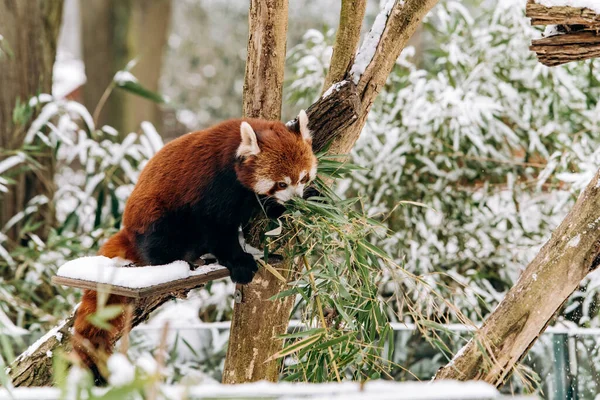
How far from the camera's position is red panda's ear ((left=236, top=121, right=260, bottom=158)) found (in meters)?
1.91

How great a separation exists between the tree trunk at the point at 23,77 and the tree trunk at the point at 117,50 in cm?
199

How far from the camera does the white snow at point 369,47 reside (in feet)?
7.31

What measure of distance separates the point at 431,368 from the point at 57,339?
1921 mm

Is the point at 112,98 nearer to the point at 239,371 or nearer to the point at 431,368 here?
the point at 431,368

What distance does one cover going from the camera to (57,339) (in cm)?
215

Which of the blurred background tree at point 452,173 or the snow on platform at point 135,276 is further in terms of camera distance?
the blurred background tree at point 452,173

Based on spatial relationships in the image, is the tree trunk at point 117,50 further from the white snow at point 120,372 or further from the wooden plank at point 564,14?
the white snow at point 120,372

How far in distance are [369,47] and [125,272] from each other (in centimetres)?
104

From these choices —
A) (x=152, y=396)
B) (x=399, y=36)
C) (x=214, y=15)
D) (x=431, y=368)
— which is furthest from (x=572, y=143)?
(x=214, y=15)

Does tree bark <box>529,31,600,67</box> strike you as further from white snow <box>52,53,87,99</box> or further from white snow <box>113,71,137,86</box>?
white snow <box>52,53,87,99</box>

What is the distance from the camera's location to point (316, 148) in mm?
2172

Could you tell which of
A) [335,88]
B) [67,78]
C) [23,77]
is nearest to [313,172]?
[335,88]

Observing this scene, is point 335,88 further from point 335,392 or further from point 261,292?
point 335,392

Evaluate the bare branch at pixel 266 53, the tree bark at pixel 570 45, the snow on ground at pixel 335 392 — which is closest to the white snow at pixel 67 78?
the bare branch at pixel 266 53
